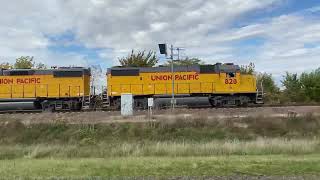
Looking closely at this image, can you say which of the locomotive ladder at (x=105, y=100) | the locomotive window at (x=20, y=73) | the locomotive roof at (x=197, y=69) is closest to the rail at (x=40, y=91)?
A: the locomotive window at (x=20, y=73)

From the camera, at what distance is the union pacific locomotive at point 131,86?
3941 cm

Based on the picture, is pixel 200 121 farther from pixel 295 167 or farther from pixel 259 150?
pixel 295 167

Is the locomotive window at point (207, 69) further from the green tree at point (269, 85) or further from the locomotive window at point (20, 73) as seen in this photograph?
the green tree at point (269, 85)

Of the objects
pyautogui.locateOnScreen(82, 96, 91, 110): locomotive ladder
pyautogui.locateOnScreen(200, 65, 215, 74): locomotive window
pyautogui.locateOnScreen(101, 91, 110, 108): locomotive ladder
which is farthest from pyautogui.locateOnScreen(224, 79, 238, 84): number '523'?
pyautogui.locateOnScreen(82, 96, 91, 110): locomotive ladder

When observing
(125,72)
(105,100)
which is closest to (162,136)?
(105,100)

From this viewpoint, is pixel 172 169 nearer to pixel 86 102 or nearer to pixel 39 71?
pixel 86 102

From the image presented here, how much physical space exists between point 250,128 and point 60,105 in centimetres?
1801

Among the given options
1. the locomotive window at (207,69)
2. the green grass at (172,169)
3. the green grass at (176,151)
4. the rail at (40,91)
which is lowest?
the green grass at (176,151)

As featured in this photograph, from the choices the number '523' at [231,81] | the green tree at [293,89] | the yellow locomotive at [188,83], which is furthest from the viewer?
the green tree at [293,89]

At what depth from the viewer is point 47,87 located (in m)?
39.8

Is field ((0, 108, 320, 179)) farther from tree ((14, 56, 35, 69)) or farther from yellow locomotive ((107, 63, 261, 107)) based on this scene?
tree ((14, 56, 35, 69))

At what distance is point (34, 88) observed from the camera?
39875 mm

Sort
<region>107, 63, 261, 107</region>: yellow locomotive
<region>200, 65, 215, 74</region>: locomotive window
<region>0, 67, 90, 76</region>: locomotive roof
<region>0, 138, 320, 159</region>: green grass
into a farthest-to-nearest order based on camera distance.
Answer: <region>200, 65, 215, 74</region>: locomotive window → <region>0, 67, 90, 76</region>: locomotive roof → <region>107, 63, 261, 107</region>: yellow locomotive → <region>0, 138, 320, 159</region>: green grass

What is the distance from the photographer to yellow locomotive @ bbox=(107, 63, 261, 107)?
129ft
